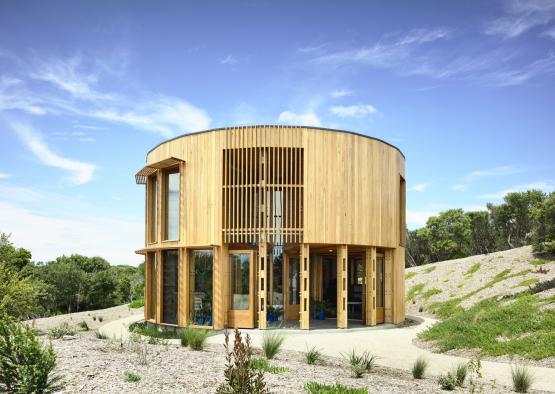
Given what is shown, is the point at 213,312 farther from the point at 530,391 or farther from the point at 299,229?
the point at 530,391

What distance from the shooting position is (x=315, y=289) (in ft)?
67.3

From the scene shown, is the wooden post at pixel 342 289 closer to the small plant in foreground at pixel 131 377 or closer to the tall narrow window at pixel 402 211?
the tall narrow window at pixel 402 211

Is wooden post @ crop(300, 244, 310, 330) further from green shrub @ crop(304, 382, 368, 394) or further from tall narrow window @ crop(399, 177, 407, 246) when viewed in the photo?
green shrub @ crop(304, 382, 368, 394)

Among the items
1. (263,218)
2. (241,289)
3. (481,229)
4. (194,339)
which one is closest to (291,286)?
(241,289)

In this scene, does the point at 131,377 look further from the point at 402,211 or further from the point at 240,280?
the point at 402,211

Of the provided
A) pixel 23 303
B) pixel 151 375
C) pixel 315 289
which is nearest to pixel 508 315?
pixel 315 289

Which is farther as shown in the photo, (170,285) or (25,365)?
(170,285)

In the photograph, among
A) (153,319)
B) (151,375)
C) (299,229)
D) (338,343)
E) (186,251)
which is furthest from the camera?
(153,319)

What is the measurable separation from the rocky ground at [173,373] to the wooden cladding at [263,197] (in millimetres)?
6242

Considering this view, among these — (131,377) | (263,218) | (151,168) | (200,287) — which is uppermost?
(151,168)

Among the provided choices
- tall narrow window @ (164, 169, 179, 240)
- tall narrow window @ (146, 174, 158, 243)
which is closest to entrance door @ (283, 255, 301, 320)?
tall narrow window @ (164, 169, 179, 240)

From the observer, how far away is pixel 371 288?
58.7 feet

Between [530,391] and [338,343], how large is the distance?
19.9 ft

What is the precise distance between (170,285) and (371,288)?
22.3 ft
